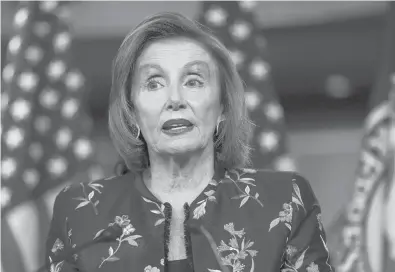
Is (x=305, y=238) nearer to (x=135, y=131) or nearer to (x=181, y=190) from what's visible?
(x=181, y=190)

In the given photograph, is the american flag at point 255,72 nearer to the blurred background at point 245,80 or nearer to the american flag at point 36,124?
the blurred background at point 245,80

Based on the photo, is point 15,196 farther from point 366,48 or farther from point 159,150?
point 366,48

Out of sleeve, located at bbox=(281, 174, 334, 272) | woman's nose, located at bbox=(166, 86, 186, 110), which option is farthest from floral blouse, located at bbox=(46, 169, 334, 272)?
woman's nose, located at bbox=(166, 86, 186, 110)

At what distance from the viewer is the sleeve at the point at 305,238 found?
132 centimetres

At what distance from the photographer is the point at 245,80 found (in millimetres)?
2367

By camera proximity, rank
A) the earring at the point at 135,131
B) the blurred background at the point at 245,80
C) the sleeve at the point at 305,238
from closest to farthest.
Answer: the sleeve at the point at 305,238 → the earring at the point at 135,131 → the blurred background at the point at 245,80

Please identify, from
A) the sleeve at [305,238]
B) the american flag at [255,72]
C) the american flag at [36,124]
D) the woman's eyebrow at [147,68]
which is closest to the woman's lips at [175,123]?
the woman's eyebrow at [147,68]

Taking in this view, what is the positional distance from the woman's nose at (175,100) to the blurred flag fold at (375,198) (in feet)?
3.76

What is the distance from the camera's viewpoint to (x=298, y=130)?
94.1 inches

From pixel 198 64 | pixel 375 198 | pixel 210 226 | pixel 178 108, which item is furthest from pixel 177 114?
pixel 375 198

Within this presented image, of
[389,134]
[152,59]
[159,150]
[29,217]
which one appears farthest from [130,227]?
[389,134]

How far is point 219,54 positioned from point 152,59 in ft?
0.57

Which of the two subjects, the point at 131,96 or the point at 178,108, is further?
the point at 131,96

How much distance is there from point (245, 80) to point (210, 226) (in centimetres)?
110
